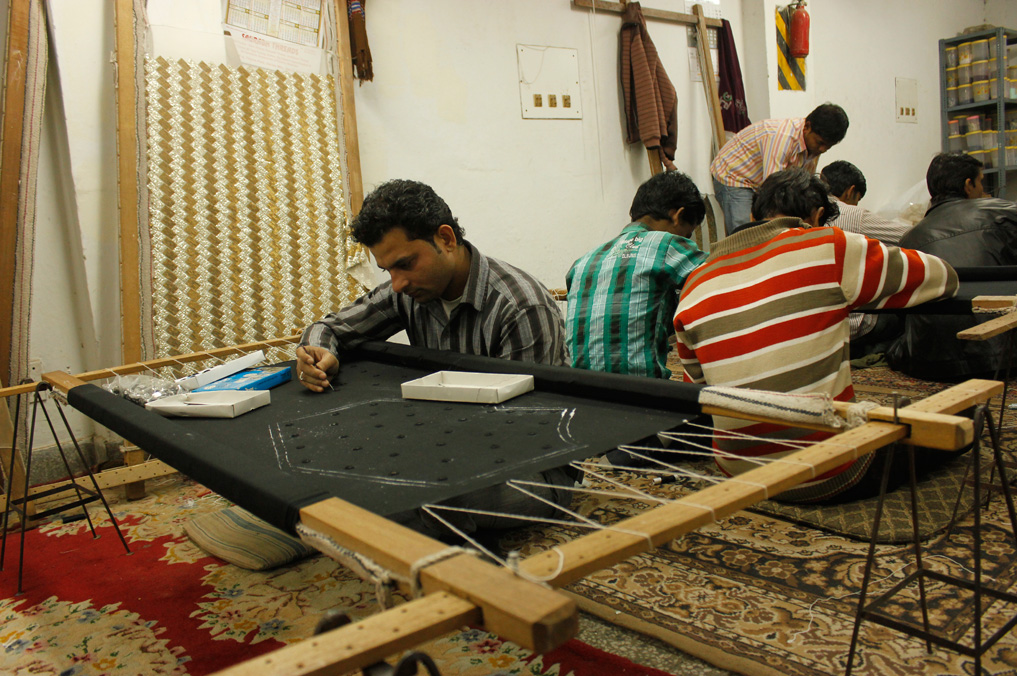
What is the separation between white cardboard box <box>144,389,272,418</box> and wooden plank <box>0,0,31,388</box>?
52.3 inches

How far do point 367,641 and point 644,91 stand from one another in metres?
4.43

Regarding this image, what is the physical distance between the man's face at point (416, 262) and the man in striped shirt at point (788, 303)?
627mm

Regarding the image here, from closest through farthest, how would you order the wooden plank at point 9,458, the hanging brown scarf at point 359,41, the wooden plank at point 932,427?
the wooden plank at point 932,427 → the wooden plank at point 9,458 → the hanging brown scarf at point 359,41

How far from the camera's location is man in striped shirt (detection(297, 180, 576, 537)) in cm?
187

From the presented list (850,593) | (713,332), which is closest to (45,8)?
(713,332)

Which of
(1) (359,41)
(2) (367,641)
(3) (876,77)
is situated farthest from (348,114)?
(3) (876,77)

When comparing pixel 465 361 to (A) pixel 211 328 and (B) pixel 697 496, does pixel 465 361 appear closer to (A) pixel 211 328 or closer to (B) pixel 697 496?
(B) pixel 697 496

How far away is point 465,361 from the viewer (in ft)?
5.94

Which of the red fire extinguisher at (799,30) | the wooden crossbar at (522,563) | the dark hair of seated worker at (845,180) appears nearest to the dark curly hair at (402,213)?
the wooden crossbar at (522,563)

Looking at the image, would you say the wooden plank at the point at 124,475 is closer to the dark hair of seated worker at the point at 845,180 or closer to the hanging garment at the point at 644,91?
the hanging garment at the point at 644,91

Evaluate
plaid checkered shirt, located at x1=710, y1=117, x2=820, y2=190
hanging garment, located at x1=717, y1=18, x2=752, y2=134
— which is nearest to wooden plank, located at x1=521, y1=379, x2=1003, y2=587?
plaid checkered shirt, located at x1=710, y1=117, x2=820, y2=190

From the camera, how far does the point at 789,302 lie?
1.64m

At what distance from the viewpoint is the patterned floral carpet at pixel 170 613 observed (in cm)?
154

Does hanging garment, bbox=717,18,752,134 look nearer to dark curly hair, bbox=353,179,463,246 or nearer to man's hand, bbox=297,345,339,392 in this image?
dark curly hair, bbox=353,179,463,246
